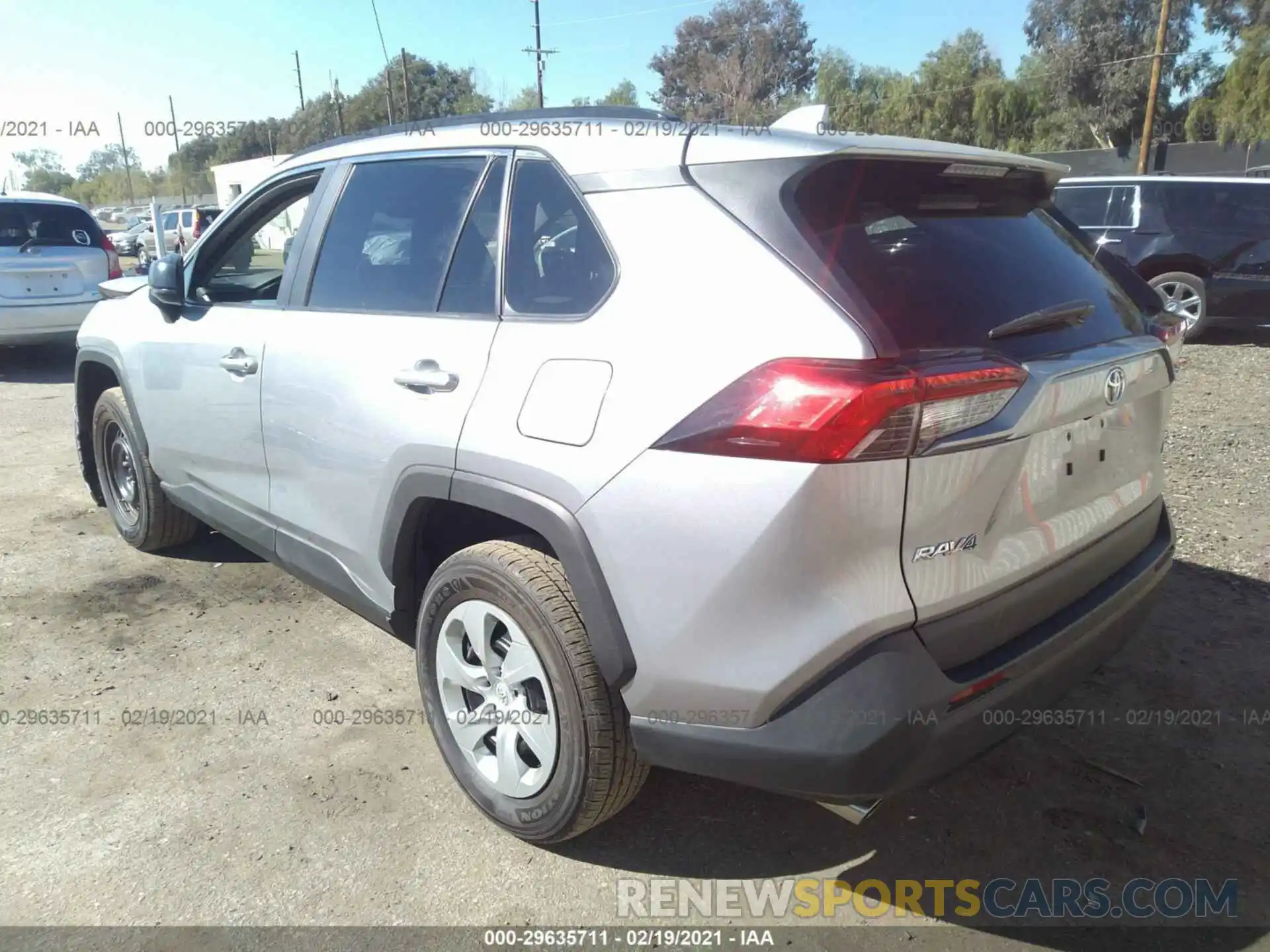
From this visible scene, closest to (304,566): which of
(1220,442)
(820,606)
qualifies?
(820,606)

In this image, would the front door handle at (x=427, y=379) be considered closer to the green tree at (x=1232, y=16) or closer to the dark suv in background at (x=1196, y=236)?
the dark suv in background at (x=1196, y=236)

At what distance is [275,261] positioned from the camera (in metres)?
3.83

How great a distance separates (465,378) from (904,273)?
1.11 m

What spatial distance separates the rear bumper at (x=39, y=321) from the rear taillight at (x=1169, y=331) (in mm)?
9416

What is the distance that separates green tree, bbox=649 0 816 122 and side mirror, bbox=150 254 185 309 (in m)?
55.9

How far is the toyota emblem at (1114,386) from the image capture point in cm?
219

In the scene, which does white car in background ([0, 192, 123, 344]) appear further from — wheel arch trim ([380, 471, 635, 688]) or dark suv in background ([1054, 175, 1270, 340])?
dark suv in background ([1054, 175, 1270, 340])

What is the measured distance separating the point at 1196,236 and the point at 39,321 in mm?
11861

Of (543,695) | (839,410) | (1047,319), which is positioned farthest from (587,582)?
(1047,319)

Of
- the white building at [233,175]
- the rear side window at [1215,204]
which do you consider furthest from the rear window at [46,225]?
the white building at [233,175]

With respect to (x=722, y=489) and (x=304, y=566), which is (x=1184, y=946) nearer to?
(x=722, y=489)

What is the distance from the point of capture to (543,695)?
234 centimetres

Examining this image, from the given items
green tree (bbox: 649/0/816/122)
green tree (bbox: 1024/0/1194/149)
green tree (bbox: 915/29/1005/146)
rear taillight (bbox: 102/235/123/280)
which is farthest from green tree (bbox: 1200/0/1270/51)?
rear taillight (bbox: 102/235/123/280)

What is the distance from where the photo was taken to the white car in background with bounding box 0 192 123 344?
30.0ft
